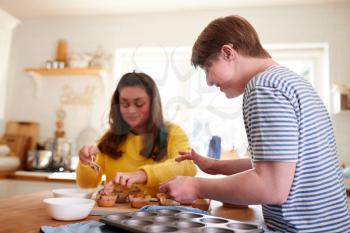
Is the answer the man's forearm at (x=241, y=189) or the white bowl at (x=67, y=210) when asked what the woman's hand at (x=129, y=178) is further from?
the man's forearm at (x=241, y=189)

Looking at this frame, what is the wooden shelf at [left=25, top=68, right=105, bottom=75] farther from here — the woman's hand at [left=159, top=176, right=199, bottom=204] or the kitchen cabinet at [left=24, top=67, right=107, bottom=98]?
the woman's hand at [left=159, top=176, right=199, bottom=204]

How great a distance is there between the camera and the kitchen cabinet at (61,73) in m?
2.72

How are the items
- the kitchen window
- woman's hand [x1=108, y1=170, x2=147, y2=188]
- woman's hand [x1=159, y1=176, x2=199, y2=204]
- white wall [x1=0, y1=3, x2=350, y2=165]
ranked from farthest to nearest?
1. white wall [x1=0, y1=3, x2=350, y2=165]
2. the kitchen window
3. woman's hand [x1=108, y1=170, x2=147, y2=188]
4. woman's hand [x1=159, y1=176, x2=199, y2=204]

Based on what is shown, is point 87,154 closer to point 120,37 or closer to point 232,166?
point 232,166

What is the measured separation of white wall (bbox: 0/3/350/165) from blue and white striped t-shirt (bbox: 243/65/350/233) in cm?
189

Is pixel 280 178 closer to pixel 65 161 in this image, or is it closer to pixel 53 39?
pixel 65 161

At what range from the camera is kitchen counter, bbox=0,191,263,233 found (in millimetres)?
704

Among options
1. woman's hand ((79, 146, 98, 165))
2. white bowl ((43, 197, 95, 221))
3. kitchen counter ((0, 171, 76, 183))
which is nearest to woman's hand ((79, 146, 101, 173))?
woman's hand ((79, 146, 98, 165))

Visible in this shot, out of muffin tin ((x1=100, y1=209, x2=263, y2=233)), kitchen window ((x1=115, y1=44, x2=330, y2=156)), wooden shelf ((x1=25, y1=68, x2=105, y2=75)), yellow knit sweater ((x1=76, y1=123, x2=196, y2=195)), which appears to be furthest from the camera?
wooden shelf ((x1=25, y1=68, x2=105, y2=75))

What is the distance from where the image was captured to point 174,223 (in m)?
0.66

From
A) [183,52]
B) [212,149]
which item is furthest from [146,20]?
[212,149]

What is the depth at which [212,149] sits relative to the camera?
4.16 feet

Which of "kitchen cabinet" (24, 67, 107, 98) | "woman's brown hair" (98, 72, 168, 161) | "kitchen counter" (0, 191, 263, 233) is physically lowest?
"kitchen counter" (0, 191, 263, 233)

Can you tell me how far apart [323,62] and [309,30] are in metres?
0.25
